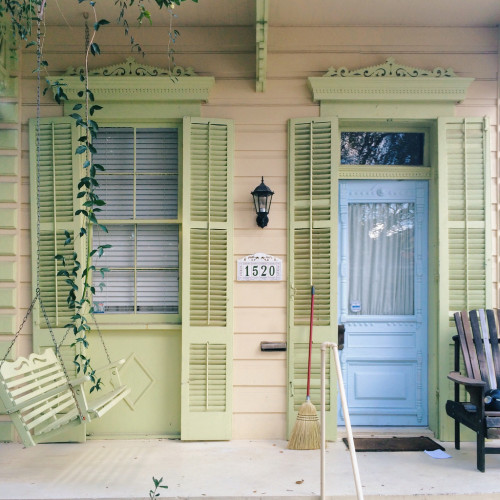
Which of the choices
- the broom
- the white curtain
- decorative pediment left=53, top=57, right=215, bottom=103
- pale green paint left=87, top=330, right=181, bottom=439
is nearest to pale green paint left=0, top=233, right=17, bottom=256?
pale green paint left=87, top=330, right=181, bottom=439

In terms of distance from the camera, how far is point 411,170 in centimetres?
452

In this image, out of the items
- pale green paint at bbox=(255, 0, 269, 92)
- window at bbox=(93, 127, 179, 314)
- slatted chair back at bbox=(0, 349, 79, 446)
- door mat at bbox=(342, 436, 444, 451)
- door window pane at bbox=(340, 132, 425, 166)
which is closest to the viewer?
slatted chair back at bbox=(0, 349, 79, 446)

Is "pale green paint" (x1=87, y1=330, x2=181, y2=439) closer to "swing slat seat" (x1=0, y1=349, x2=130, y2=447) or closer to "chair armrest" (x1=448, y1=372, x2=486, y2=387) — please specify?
"swing slat seat" (x1=0, y1=349, x2=130, y2=447)

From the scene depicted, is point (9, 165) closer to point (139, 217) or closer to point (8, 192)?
point (8, 192)

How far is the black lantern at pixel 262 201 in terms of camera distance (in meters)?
4.23

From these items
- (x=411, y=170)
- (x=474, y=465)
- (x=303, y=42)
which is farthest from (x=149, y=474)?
(x=303, y=42)

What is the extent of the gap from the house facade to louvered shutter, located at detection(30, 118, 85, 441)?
0.02m

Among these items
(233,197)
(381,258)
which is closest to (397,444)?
(381,258)

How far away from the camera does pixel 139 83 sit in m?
4.31

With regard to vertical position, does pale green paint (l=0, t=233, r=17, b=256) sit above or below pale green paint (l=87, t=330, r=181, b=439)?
above

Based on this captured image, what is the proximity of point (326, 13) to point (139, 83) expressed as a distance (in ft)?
5.09

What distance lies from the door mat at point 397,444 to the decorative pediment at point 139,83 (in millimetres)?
2948

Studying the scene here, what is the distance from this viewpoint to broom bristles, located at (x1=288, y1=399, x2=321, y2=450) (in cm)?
405

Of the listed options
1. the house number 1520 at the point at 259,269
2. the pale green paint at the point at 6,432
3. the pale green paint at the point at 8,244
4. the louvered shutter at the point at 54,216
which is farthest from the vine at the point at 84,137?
the house number 1520 at the point at 259,269
